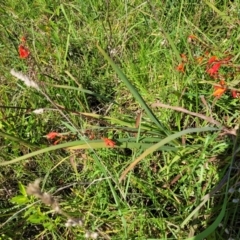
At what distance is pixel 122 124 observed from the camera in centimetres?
152

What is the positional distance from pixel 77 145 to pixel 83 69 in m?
0.55

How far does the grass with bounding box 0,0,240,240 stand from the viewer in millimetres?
1339

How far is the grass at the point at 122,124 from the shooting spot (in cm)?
134

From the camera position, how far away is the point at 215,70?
149 cm

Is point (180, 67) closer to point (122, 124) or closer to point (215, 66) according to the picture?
point (215, 66)

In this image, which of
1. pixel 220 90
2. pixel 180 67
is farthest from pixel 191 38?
pixel 220 90

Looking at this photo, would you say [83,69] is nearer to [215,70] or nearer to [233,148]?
[215,70]

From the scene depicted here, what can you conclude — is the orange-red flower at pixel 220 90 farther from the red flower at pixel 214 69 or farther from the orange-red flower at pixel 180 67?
the orange-red flower at pixel 180 67

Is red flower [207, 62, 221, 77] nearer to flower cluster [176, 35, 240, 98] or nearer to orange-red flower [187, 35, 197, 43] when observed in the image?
flower cluster [176, 35, 240, 98]

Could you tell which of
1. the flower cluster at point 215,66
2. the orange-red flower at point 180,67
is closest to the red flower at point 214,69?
the flower cluster at point 215,66

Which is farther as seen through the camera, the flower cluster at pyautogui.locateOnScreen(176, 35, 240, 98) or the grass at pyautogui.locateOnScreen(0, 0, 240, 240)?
the flower cluster at pyautogui.locateOnScreen(176, 35, 240, 98)

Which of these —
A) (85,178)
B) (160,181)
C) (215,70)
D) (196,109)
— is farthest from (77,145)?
(215,70)

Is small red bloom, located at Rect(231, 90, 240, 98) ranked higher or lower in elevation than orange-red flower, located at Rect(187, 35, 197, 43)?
lower

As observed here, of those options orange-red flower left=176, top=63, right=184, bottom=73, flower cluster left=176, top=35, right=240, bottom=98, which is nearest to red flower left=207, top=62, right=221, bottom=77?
flower cluster left=176, top=35, right=240, bottom=98
